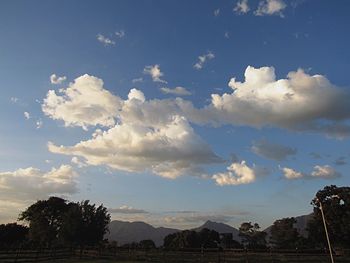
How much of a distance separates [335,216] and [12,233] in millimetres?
68408

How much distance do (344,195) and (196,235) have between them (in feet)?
139

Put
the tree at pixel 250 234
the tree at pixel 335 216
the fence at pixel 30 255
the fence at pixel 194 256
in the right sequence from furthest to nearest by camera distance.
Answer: the tree at pixel 250 234
the tree at pixel 335 216
the fence at pixel 194 256
the fence at pixel 30 255

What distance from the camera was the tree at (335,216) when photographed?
66.9 m

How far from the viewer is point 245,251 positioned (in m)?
47.0

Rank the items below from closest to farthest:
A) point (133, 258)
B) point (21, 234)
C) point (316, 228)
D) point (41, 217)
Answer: point (133, 258) < point (316, 228) < point (41, 217) < point (21, 234)

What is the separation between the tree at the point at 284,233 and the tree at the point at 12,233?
58.5 meters

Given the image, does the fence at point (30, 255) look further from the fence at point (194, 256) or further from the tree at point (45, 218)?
the tree at point (45, 218)

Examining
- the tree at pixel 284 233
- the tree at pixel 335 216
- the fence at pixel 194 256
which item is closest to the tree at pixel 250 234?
the tree at pixel 284 233

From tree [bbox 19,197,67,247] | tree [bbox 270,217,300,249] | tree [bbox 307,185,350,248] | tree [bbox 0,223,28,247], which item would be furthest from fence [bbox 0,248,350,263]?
tree [bbox 270,217,300,249]

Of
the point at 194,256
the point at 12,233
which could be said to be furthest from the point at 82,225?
the point at 12,233

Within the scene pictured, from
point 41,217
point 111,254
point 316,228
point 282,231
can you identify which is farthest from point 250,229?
point 111,254

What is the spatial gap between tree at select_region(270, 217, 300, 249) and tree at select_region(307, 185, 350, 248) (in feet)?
74.4

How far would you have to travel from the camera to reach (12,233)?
306ft

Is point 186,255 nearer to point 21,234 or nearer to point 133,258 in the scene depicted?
point 133,258
